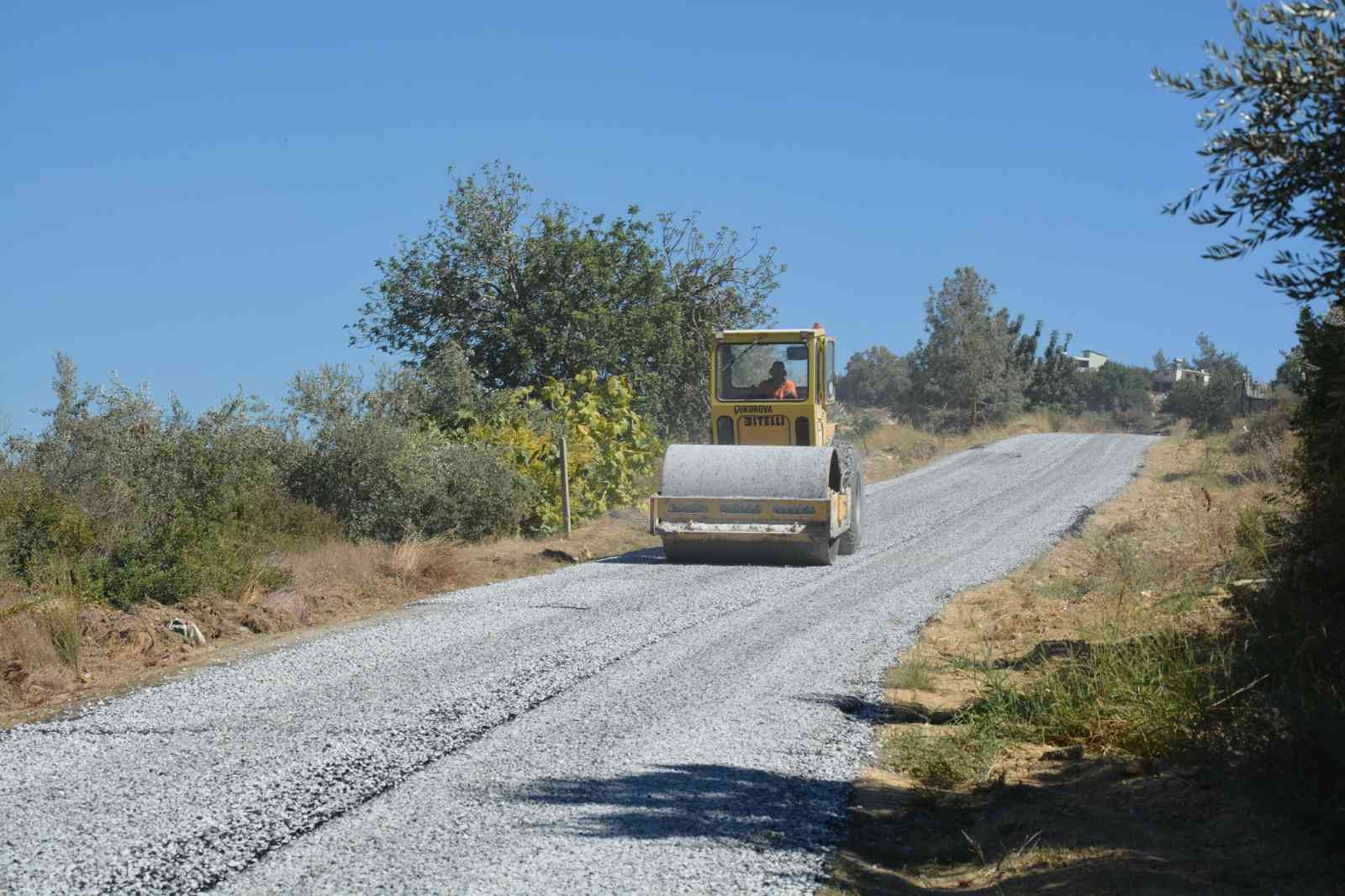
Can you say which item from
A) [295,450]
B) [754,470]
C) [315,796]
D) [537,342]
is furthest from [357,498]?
[315,796]

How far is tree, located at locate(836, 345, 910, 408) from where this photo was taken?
4444 inches

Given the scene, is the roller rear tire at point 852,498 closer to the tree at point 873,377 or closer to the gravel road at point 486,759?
the gravel road at point 486,759

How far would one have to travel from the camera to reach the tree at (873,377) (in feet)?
370

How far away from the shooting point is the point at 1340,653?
24.4 feet

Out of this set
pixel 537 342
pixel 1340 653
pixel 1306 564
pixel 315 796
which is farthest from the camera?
pixel 537 342

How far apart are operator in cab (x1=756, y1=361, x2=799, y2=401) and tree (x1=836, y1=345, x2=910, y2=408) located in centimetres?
9032

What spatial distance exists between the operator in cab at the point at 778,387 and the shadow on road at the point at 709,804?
37.5 feet

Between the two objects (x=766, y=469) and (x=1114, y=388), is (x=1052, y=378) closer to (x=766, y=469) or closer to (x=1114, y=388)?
(x=1114, y=388)

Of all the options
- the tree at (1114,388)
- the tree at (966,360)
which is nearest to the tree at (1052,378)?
the tree at (966,360)

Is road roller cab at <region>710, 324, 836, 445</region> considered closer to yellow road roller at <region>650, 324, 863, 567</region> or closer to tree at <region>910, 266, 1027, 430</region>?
yellow road roller at <region>650, 324, 863, 567</region>

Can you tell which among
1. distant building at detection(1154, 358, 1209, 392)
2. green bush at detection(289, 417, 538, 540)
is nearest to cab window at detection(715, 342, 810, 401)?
green bush at detection(289, 417, 538, 540)

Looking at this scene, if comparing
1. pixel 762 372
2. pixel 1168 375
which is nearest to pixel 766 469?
pixel 762 372

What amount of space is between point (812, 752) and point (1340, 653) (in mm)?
3173

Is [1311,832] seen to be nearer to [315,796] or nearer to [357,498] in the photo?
[315,796]
